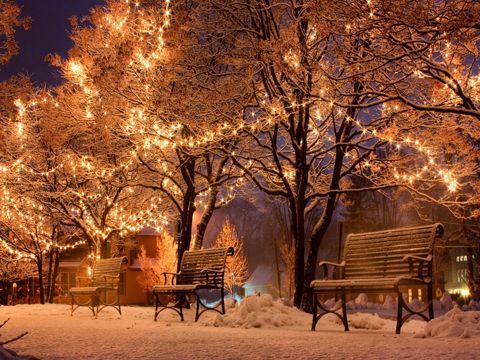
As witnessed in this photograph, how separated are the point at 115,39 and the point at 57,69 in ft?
9.13

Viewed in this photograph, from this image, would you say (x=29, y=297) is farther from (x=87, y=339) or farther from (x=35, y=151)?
(x=87, y=339)

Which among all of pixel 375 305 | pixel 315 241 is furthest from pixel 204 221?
pixel 375 305

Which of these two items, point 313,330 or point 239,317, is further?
point 239,317

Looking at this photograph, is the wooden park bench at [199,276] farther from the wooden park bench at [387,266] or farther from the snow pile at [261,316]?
the wooden park bench at [387,266]

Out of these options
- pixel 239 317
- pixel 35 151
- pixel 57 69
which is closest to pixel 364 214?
pixel 35 151

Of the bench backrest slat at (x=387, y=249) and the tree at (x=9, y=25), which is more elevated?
the tree at (x=9, y=25)

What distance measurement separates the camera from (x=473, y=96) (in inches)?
407

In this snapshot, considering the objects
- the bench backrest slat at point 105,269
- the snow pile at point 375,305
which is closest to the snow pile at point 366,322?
the bench backrest slat at point 105,269

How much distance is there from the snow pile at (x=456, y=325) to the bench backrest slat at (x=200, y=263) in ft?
14.9

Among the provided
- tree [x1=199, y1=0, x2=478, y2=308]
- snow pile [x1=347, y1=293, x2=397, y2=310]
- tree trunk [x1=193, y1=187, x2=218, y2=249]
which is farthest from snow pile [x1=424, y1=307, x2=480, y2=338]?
Result: snow pile [x1=347, y1=293, x2=397, y2=310]

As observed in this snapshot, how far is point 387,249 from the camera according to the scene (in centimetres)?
809

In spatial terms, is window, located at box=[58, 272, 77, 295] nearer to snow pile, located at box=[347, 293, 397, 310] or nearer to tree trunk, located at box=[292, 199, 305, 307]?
snow pile, located at box=[347, 293, 397, 310]

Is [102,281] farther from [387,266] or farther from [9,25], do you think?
[387,266]

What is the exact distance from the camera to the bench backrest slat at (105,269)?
1273 centimetres
